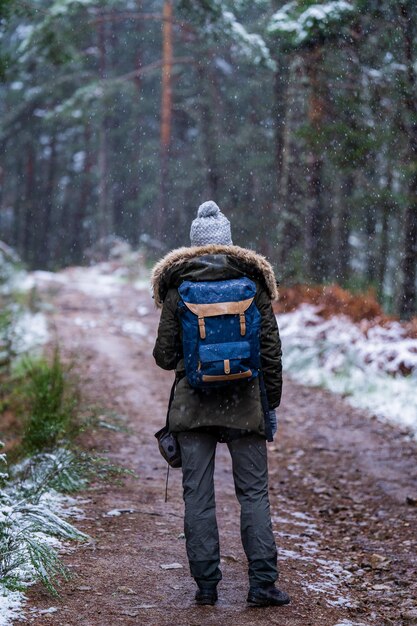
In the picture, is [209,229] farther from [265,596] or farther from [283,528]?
[283,528]

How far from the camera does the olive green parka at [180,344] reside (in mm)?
4062

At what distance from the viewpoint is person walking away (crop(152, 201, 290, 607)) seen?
13.2 ft

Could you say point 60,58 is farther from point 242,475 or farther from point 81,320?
point 242,475

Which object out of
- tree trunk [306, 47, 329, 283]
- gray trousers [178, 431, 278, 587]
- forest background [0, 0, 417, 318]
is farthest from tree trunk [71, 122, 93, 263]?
gray trousers [178, 431, 278, 587]

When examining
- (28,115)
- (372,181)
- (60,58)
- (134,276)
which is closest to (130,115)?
(28,115)

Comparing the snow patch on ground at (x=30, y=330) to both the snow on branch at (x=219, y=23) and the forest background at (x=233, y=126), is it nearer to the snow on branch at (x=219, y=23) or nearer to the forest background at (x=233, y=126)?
the forest background at (x=233, y=126)

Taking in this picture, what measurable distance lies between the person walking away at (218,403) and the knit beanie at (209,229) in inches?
2.7

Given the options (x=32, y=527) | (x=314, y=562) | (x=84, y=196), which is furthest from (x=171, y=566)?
(x=84, y=196)

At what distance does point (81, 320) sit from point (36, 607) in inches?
541

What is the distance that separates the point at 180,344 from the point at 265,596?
1476mm

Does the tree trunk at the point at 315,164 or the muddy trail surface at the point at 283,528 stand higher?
the tree trunk at the point at 315,164

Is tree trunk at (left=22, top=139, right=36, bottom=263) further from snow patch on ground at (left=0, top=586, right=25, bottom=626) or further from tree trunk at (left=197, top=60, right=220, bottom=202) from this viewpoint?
snow patch on ground at (left=0, top=586, right=25, bottom=626)

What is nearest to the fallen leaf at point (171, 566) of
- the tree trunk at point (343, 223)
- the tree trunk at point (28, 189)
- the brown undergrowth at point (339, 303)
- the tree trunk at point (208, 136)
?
the brown undergrowth at point (339, 303)

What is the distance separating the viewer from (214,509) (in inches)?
162
